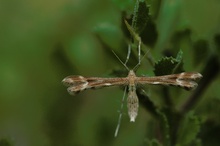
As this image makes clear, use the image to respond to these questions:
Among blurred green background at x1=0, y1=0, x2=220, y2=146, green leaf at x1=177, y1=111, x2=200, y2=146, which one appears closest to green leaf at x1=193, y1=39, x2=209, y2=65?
blurred green background at x1=0, y1=0, x2=220, y2=146

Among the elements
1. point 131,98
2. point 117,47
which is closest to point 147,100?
point 131,98

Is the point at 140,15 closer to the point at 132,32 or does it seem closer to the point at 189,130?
the point at 132,32

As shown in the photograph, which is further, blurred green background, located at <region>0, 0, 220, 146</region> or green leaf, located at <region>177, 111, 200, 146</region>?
blurred green background, located at <region>0, 0, 220, 146</region>

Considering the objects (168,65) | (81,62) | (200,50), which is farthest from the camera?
(81,62)

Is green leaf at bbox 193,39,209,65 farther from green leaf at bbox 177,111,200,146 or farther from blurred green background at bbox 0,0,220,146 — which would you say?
green leaf at bbox 177,111,200,146

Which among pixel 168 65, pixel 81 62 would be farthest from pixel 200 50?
pixel 81 62

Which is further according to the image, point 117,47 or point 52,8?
point 52,8

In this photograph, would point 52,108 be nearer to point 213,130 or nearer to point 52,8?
point 213,130
